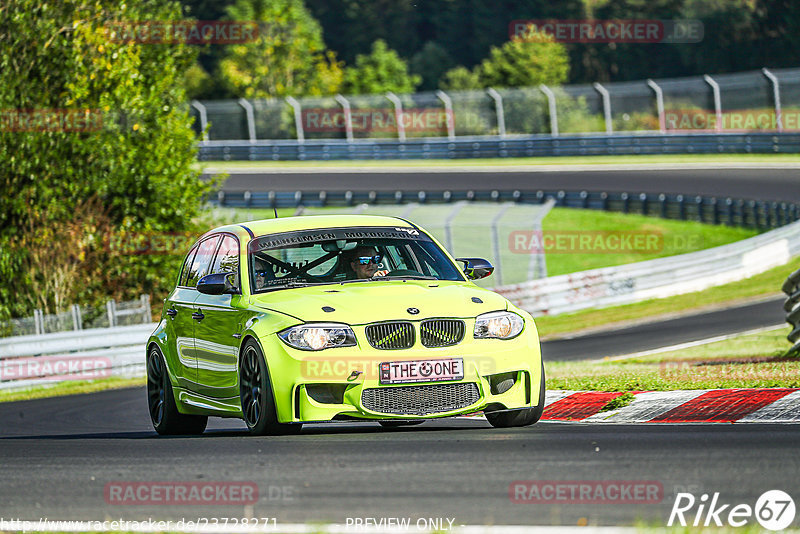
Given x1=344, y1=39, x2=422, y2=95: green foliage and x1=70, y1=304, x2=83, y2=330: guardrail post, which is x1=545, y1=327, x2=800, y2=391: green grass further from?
x1=344, y1=39, x2=422, y2=95: green foliage

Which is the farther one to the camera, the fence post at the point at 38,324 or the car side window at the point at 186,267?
the fence post at the point at 38,324

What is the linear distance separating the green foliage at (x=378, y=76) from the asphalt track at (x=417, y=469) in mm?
65841

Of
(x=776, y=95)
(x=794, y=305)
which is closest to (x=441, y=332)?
(x=794, y=305)

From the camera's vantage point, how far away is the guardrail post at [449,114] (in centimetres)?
4947

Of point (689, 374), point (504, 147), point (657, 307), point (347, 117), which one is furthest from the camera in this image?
point (347, 117)

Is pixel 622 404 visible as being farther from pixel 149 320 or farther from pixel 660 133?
pixel 660 133

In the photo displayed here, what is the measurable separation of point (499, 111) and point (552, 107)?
232 cm

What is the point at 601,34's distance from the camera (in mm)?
86312

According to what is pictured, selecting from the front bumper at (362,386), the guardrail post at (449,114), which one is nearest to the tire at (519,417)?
the front bumper at (362,386)

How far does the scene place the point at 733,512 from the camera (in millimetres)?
5250

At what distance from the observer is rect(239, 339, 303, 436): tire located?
8336 mm

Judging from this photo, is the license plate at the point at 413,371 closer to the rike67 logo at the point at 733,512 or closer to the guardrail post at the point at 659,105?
the rike67 logo at the point at 733,512

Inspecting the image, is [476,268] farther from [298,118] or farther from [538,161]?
[298,118]

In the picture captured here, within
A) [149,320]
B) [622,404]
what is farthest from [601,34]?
[622,404]
